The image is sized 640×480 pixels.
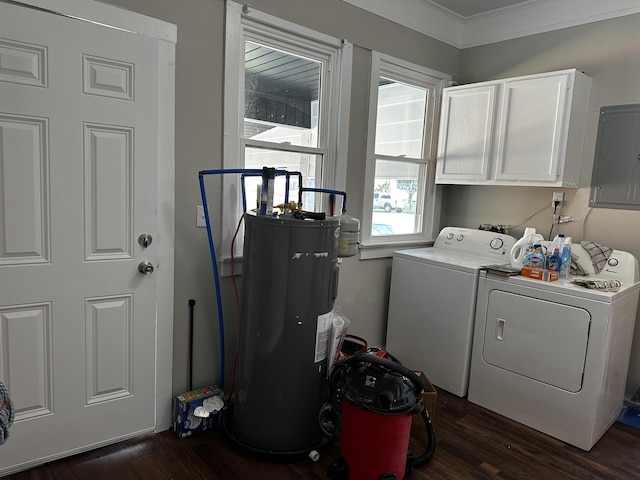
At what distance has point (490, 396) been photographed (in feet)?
9.11

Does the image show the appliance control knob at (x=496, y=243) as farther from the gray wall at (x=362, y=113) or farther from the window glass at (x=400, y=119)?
the window glass at (x=400, y=119)

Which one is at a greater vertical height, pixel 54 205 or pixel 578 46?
pixel 578 46

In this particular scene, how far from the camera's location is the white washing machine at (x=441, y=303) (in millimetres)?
2857

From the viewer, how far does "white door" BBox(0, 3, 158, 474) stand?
1.81 meters

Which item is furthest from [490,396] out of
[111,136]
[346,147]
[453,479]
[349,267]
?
[111,136]

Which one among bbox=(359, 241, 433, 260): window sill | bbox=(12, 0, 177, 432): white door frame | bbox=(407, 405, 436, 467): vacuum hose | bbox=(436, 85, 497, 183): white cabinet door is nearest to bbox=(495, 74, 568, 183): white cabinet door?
bbox=(436, 85, 497, 183): white cabinet door

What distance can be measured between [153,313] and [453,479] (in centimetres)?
171

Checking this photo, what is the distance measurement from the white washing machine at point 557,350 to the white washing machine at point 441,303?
88 millimetres

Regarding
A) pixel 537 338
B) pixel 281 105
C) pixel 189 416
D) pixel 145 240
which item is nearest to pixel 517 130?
pixel 537 338

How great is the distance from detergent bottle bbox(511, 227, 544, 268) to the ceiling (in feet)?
5.67

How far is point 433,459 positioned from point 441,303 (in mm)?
1028

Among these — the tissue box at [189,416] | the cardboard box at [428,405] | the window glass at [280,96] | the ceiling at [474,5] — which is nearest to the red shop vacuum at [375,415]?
the cardboard box at [428,405]

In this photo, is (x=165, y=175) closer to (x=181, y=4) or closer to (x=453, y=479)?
(x=181, y=4)

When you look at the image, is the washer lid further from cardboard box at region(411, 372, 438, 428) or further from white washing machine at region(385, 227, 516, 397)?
cardboard box at region(411, 372, 438, 428)
